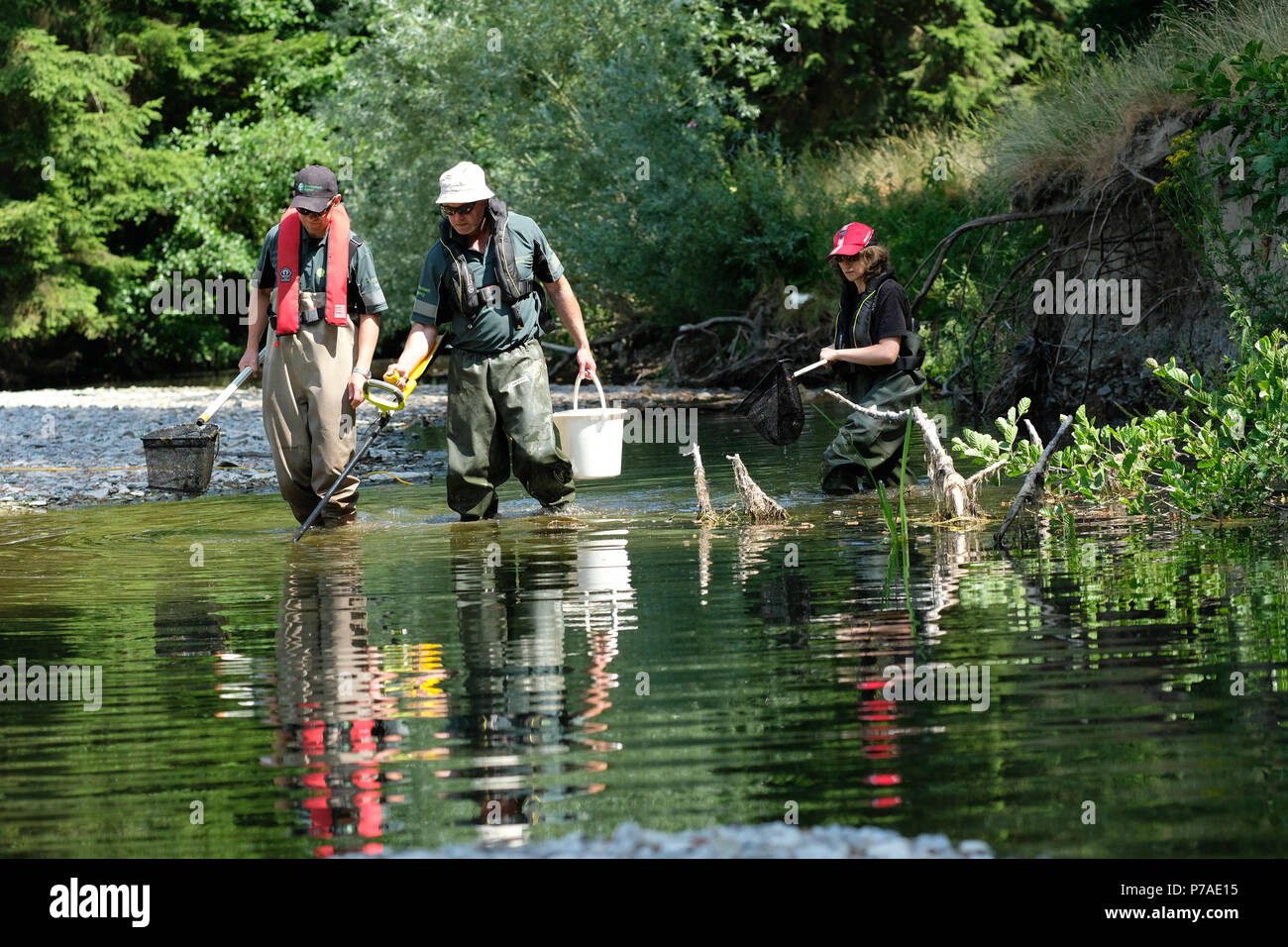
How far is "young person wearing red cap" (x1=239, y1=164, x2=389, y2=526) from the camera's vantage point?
978 centimetres

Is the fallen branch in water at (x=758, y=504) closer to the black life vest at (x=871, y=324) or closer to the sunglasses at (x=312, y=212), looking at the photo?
the black life vest at (x=871, y=324)

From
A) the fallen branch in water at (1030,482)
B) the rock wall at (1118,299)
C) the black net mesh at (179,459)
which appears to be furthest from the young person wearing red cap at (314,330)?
the rock wall at (1118,299)

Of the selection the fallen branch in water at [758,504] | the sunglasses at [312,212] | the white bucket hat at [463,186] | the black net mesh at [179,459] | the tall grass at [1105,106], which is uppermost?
the tall grass at [1105,106]

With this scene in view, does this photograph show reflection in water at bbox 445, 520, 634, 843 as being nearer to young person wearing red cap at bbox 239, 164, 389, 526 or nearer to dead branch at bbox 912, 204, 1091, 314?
young person wearing red cap at bbox 239, 164, 389, 526

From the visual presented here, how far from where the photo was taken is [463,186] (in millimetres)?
9594

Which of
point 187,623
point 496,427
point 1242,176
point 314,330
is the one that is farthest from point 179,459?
point 1242,176

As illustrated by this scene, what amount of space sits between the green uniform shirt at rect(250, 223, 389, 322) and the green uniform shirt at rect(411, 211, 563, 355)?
11.1 inches

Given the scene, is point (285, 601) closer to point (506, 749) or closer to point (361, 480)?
point (506, 749)

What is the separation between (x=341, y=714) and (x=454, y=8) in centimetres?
2481

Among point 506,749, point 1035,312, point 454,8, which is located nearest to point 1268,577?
point 506,749

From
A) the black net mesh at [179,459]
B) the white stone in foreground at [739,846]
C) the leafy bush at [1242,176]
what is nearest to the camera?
the white stone in foreground at [739,846]

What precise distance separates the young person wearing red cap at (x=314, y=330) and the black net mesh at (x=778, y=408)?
229 cm

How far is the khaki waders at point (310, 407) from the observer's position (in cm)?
995
